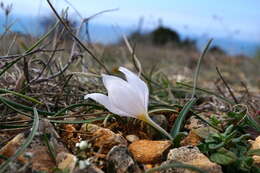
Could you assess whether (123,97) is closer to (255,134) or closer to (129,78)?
(129,78)

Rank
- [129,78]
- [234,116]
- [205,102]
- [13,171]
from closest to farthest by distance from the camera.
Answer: [13,171] < [129,78] < [234,116] < [205,102]

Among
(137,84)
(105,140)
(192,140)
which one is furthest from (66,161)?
(192,140)

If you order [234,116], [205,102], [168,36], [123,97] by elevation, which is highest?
[123,97]

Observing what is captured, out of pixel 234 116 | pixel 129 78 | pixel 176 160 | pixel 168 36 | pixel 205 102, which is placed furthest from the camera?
pixel 168 36

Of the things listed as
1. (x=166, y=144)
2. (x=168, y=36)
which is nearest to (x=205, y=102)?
(x=166, y=144)

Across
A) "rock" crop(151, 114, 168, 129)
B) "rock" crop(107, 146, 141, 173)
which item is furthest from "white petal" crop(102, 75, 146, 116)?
"rock" crop(151, 114, 168, 129)

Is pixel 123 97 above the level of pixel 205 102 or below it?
above

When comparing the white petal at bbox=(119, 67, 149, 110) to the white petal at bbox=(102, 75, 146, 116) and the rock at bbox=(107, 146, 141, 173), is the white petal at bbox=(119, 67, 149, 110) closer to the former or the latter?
the white petal at bbox=(102, 75, 146, 116)
